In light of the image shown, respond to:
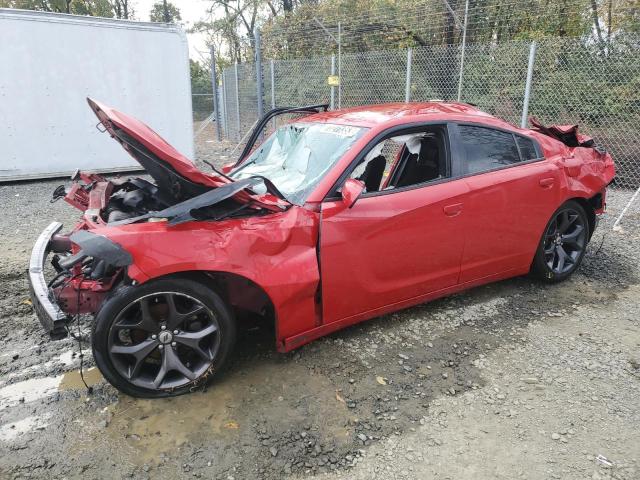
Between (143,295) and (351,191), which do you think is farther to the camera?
(351,191)

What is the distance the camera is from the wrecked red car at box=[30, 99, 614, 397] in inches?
96.4

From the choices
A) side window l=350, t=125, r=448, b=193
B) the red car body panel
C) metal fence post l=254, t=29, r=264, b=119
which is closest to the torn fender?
the red car body panel

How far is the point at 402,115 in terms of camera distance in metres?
3.25

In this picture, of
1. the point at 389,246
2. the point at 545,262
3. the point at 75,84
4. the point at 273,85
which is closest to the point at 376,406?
the point at 389,246

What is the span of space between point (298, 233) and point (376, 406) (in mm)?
1068

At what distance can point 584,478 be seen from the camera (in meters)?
2.08

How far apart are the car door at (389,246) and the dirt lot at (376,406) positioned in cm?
35

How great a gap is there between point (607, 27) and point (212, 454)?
11097 millimetres

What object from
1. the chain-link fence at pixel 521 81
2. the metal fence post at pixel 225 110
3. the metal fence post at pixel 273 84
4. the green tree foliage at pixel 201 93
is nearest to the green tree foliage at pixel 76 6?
the green tree foliage at pixel 201 93

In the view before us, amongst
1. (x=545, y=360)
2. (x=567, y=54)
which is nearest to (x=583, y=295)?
(x=545, y=360)

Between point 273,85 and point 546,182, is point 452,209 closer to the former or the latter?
point 546,182

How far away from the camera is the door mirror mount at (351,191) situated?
262 centimetres

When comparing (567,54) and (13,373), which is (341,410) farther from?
(567,54)

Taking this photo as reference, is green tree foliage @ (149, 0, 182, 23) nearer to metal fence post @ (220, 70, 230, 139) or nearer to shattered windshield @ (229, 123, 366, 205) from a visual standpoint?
metal fence post @ (220, 70, 230, 139)
